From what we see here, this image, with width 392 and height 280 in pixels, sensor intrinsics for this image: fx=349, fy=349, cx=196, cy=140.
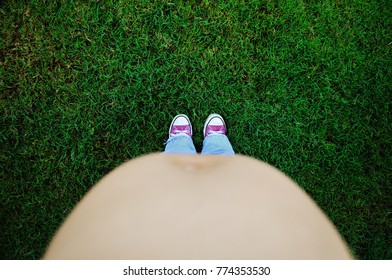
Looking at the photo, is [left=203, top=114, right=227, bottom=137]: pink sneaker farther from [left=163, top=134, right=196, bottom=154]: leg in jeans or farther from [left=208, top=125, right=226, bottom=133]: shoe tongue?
[left=163, top=134, right=196, bottom=154]: leg in jeans

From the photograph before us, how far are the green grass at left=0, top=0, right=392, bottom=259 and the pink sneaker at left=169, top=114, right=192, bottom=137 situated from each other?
0.05m

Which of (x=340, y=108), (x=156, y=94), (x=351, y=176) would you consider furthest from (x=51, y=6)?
(x=351, y=176)

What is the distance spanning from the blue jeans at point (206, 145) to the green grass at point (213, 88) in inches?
4.9

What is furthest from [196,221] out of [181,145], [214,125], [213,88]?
[213,88]

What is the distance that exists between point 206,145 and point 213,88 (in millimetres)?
388

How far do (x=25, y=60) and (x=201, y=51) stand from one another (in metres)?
1.16

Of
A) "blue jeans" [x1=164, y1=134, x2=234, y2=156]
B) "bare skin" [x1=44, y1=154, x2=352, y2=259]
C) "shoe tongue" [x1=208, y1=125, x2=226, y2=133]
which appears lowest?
"bare skin" [x1=44, y1=154, x2=352, y2=259]

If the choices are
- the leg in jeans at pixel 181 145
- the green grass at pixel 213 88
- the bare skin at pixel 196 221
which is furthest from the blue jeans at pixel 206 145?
the bare skin at pixel 196 221

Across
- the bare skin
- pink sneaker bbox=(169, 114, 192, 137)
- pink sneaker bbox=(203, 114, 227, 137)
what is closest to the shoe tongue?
pink sneaker bbox=(203, 114, 227, 137)

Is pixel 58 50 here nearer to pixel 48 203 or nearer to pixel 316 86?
pixel 48 203

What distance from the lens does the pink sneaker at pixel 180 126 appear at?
223 cm

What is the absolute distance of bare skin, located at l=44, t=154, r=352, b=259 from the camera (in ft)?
3.63

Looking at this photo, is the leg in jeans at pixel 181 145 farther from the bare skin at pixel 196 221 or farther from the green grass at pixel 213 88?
the bare skin at pixel 196 221

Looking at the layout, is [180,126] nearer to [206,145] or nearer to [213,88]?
[206,145]
